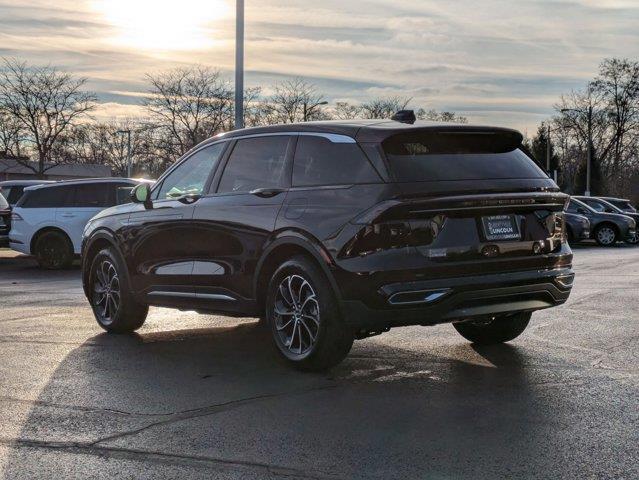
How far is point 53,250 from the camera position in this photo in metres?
16.7

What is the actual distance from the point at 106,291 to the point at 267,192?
8.75ft

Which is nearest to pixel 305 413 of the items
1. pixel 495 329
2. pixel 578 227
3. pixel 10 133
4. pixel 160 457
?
pixel 160 457

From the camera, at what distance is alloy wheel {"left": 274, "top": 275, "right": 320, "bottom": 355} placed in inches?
233

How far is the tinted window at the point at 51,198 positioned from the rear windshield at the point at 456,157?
12293 mm

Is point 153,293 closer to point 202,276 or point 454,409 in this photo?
point 202,276

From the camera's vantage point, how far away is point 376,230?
543 cm

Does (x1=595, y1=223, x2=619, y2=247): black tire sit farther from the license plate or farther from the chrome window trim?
the license plate

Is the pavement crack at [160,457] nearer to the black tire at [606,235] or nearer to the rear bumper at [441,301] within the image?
the rear bumper at [441,301]

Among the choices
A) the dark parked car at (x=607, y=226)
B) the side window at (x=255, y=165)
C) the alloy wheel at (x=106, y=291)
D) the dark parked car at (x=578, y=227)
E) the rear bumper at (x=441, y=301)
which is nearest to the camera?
the rear bumper at (x=441, y=301)

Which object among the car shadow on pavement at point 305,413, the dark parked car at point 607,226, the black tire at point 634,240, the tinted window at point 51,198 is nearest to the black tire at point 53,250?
the tinted window at point 51,198

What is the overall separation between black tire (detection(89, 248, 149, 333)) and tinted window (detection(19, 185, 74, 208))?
8.84 metres

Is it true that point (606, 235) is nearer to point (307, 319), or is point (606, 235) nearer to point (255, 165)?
point (255, 165)

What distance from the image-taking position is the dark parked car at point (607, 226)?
26203 millimetres

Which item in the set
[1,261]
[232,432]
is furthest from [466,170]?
[1,261]
